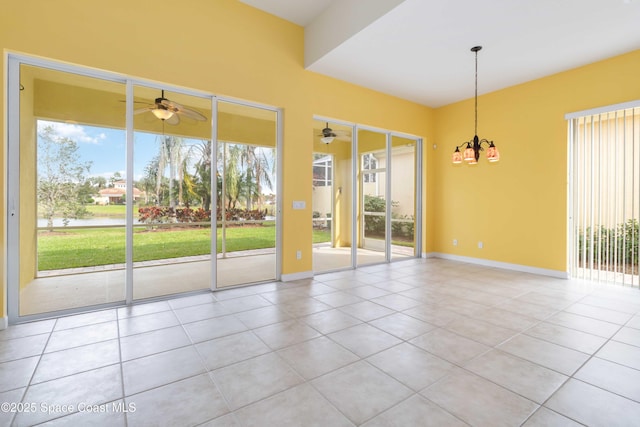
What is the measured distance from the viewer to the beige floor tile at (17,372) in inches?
77.5

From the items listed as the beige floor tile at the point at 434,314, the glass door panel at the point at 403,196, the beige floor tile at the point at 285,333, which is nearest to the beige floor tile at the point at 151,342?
the beige floor tile at the point at 285,333

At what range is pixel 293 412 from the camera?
1.72m

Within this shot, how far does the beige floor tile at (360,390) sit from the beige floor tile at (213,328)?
3.77 feet

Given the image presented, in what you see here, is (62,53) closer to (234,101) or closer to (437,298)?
(234,101)

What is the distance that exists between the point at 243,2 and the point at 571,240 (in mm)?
6190

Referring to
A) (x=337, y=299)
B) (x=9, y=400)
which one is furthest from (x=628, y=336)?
(x=9, y=400)

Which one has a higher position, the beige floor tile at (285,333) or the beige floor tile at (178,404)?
the beige floor tile at (285,333)

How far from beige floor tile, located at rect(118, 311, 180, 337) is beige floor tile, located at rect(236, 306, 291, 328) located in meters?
0.67

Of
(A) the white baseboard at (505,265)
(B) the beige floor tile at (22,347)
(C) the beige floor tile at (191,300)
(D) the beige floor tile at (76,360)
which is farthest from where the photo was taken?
(A) the white baseboard at (505,265)

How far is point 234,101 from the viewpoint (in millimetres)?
4250

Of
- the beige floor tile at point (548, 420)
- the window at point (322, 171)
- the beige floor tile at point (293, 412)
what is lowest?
the beige floor tile at point (548, 420)

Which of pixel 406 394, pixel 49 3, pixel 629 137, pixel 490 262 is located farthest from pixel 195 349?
pixel 629 137

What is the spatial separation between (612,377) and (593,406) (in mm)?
517

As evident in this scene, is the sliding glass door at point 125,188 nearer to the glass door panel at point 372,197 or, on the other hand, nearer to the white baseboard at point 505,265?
the glass door panel at point 372,197
